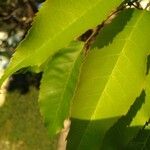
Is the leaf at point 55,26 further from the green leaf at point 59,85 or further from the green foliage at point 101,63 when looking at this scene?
the green leaf at point 59,85

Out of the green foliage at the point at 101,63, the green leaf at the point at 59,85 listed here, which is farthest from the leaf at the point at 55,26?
the green leaf at the point at 59,85

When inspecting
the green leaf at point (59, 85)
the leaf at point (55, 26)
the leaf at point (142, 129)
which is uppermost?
the leaf at point (55, 26)

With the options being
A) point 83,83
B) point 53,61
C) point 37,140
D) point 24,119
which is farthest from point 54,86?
point 24,119

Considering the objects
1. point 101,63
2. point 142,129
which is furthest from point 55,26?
point 142,129

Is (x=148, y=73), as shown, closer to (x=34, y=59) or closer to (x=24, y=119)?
(x=34, y=59)

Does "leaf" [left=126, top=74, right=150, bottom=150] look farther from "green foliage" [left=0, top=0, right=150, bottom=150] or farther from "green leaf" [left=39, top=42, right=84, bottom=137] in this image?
"green leaf" [left=39, top=42, right=84, bottom=137]

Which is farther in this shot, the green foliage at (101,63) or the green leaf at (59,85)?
the green leaf at (59,85)

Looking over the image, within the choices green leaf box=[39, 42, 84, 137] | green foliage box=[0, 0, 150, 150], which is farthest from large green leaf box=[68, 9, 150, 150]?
green leaf box=[39, 42, 84, 137]
